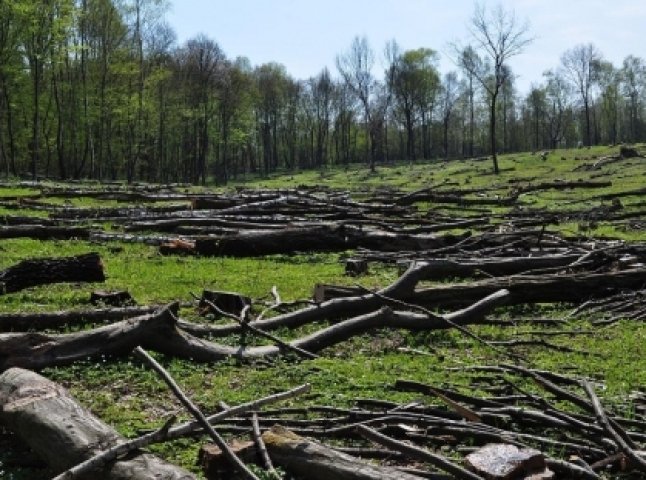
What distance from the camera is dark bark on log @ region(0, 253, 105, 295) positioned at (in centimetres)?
1107

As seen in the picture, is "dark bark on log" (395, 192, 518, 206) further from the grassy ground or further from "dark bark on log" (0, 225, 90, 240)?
"dark bark on log" (0, 225, 90, 240)

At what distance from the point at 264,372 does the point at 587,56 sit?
95175mm

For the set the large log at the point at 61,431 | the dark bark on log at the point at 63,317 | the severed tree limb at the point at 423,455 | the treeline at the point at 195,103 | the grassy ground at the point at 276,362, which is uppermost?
the treeline at the point at 195,103

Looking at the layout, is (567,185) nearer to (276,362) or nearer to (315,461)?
(276,362)

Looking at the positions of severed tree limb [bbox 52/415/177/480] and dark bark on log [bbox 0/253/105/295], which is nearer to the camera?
severed tree limb [bbox 52/415/177/480]

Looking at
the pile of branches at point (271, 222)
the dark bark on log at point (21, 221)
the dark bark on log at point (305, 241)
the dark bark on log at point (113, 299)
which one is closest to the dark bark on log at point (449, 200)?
the pile of branches at point (271, 222)

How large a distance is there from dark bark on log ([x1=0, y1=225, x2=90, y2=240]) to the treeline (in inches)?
1090

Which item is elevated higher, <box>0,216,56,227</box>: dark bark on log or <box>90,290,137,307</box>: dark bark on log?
<box>0,216,56,227</box>: dark bark on log

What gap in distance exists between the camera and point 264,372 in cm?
695

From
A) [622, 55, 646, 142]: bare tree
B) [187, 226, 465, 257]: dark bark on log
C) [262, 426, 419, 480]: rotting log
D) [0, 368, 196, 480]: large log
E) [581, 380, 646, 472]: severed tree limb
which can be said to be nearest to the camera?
[262, 426, 419, 480]: rotting log

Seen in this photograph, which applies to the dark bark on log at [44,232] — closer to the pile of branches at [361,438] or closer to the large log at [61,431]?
the pile of branches at [361,438]

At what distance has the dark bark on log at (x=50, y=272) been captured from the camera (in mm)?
11070

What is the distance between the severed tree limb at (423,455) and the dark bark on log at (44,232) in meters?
14.8

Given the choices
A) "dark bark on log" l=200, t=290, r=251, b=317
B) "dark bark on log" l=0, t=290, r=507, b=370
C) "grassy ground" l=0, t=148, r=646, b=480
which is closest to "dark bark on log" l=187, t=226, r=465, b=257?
"grassy ground" l=0, t=148, r=646, b=480
